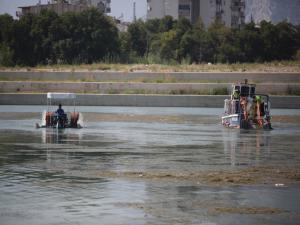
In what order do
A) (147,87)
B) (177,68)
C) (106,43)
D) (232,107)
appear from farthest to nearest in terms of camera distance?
(106,43) → (177,68) → (147,87) → (232,107)

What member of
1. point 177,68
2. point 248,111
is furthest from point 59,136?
point 177,68

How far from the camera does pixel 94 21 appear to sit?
92438mm

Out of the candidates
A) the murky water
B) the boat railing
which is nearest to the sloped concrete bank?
the boat railing

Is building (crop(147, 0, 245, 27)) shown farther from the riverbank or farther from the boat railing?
the boat railing

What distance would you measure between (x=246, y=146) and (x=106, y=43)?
63676 mm

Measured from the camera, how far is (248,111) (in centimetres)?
4084

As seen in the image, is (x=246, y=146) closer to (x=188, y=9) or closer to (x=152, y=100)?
(x=152, y=100)

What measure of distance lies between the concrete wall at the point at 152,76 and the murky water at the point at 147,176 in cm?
2978

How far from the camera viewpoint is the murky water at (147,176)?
572 inches

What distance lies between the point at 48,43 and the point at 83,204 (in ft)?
244

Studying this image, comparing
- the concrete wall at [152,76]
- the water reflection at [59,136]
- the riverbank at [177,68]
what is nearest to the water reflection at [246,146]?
the water reflection at [59,136]

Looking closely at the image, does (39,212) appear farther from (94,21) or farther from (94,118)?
(94,21)

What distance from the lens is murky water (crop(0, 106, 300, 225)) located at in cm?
1452

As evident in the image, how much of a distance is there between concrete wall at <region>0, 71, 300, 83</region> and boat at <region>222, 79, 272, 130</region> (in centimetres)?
2552
